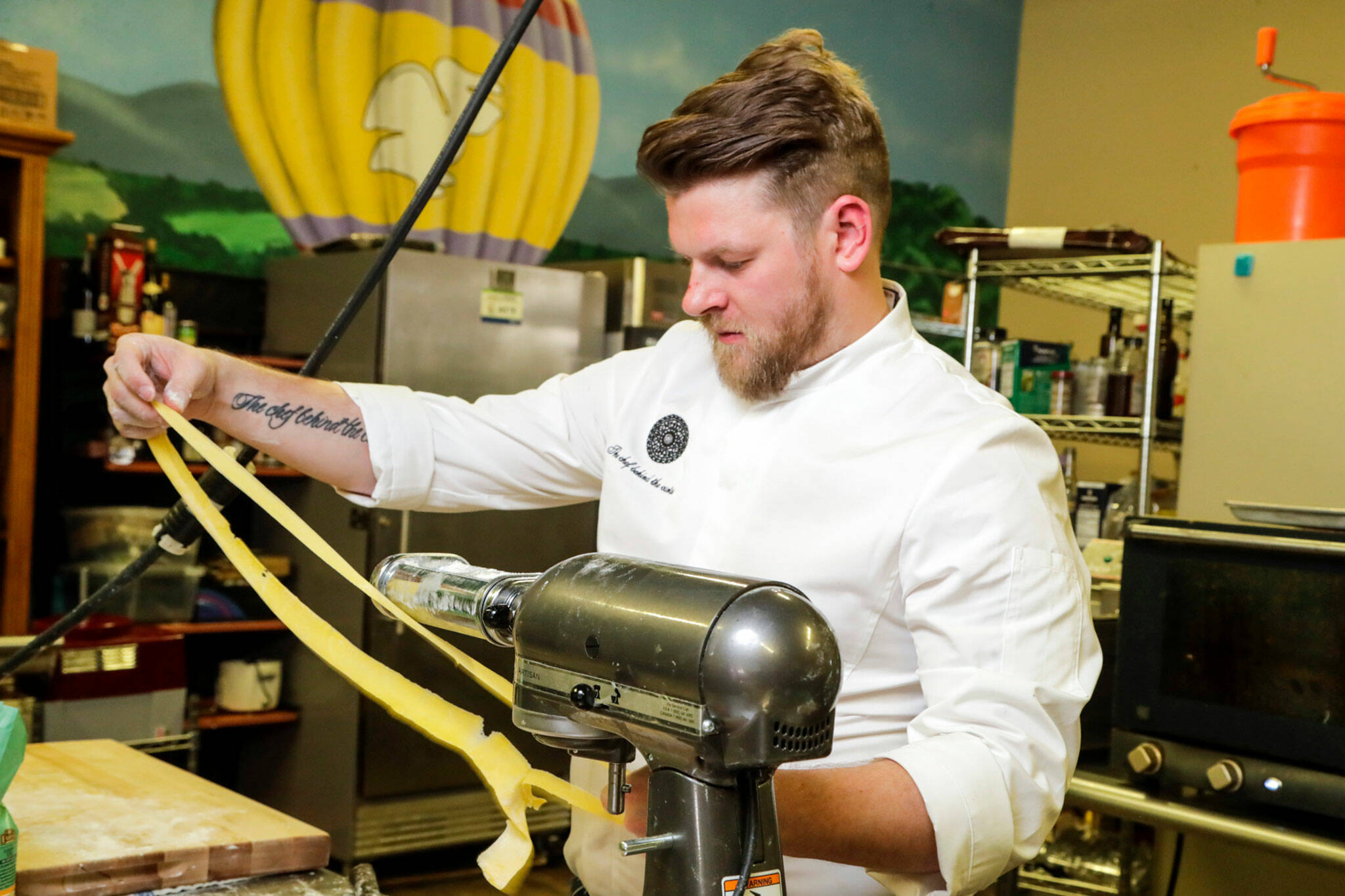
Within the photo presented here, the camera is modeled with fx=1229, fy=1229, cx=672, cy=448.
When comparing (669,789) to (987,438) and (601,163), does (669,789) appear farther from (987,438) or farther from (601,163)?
(601,163)

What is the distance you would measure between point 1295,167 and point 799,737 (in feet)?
7.25

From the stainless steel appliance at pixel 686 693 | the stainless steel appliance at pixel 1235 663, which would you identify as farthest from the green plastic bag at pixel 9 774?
the stainless steel appliance at pixel 1235 663

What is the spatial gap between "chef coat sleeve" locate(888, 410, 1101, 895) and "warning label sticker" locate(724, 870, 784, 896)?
300 mm

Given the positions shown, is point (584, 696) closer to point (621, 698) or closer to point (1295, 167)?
point (621, 698)

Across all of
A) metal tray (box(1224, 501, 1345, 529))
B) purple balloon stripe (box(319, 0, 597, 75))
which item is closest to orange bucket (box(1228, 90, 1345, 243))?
metal tray (box(1224, 501, 1345, 529))

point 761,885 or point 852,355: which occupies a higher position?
point 852,355

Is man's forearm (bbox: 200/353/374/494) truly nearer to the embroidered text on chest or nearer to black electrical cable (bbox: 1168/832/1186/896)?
the embroidered text on chest

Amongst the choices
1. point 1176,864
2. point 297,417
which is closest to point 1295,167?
point 1176,864

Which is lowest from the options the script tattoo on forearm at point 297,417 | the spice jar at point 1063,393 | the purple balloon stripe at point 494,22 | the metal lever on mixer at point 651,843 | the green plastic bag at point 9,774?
the green plastic bag at point 9,774

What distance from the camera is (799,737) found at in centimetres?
66

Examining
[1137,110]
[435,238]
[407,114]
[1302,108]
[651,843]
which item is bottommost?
[651,843]

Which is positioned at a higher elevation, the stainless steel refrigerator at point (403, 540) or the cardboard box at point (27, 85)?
the cardboard box at point (27, 85)

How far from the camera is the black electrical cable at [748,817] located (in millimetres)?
674

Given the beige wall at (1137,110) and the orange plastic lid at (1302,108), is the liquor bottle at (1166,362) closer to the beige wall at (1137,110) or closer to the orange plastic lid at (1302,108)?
the orange plastic lid at (1302,108)
